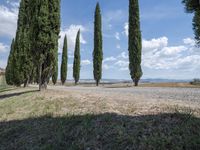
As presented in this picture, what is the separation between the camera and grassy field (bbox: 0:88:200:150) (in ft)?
21.9

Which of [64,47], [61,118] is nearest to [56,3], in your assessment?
[61,118]

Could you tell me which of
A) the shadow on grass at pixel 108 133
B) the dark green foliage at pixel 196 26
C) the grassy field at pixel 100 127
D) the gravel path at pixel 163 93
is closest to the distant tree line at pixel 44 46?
the gravel path at pixel 163 93

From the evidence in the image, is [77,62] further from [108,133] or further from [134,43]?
[108,133]

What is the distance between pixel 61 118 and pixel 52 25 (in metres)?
10.5

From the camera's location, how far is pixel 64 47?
62.8 m

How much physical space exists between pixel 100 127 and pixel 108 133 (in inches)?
20.7

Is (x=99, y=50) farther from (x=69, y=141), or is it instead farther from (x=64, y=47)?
(x=69, y=141)

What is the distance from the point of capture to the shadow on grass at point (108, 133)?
654 centimetres

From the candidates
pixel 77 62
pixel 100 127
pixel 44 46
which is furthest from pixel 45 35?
pixel 77 62

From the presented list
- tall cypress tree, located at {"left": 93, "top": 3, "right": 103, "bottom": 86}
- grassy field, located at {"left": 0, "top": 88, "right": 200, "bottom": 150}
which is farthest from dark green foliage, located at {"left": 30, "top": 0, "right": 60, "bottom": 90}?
tall cypress tree, located at {"left": 93, "top": 3, "right": 103, "bottom": 86}

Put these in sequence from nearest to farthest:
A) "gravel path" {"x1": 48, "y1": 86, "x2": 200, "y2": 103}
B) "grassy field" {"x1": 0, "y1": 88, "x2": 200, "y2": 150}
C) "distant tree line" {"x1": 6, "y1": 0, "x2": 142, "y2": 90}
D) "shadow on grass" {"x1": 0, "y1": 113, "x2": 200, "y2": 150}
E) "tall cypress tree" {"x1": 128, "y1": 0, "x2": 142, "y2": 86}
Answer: "shadow on grass" {"x1": 0, "y1": 113, "x2": 200, "y2": 150}
"grassy field" {"x1": 0, "y1": 88, "x2": 200, "y2": 150}
"gravel path" {"x1": 48, "y1": 86, "x2": 200, "y2": 103}
"distant tree line" {"x1": 6, "y1": 0, "x2": 142, "y2": 90}
"tall cypress tree" {"x1": 128, "y1": 0, "x2": 142, "y2": 86}

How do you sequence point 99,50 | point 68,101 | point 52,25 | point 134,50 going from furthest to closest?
point 99,50 → point 134,50 → point 52,25 → point 68,101

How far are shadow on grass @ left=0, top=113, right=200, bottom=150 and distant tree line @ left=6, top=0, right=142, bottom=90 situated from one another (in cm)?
925

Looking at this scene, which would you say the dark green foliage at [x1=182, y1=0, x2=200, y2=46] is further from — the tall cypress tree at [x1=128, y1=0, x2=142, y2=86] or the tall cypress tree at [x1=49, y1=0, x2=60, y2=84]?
the tall cypress tree at [x1=128, y1=0, x2=142, y2=86]
